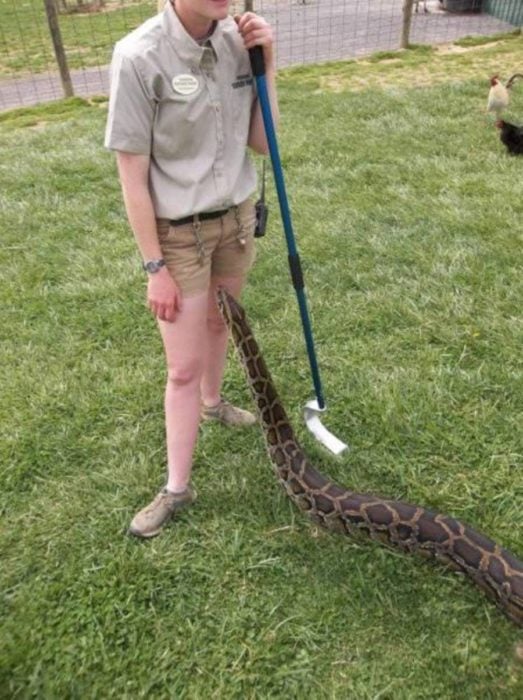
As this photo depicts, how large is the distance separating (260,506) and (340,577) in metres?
0.51

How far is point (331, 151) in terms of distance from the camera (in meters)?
6.77

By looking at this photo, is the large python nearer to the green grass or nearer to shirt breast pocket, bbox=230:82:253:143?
the green grass

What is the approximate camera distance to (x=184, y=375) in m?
2.64

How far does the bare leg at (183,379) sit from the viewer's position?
2.54 m

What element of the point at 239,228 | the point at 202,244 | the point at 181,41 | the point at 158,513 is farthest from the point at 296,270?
the point at 158,513

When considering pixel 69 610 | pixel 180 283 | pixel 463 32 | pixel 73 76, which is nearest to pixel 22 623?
pixel 69 610

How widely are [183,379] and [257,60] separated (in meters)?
1.25

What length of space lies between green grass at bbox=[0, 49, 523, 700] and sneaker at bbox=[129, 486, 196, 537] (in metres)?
0.06

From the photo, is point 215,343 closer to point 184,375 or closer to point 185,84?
point 184,375

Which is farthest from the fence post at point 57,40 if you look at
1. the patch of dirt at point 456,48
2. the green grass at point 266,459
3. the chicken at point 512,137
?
the chicken at point 512,137

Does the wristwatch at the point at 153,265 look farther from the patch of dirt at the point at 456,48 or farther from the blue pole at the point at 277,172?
the patch of dirt at the point at 456,48

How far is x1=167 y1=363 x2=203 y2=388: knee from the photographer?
8.61ft

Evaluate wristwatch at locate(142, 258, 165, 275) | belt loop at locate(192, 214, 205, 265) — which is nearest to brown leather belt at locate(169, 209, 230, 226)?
belt loop at locate(192, 214, 205, 265)

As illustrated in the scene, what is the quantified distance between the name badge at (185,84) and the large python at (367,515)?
91 cm
